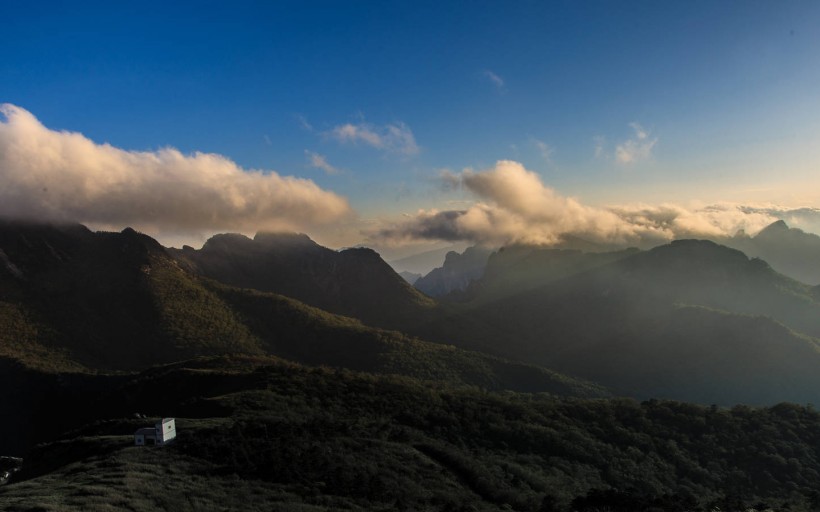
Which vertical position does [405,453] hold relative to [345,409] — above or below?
below

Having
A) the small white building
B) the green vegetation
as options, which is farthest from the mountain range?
the small white building

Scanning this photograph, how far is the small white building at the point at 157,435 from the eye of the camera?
48.4 m

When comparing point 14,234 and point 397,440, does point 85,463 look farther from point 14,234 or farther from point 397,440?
point 14,234

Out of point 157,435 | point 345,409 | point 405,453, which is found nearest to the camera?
point 157,435

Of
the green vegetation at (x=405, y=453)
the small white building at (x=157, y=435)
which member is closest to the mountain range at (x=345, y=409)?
the green vegetation at (x=405, y=453)

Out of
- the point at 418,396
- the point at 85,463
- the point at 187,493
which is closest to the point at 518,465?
the point at 418,396

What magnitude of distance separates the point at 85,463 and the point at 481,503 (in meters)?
36.5

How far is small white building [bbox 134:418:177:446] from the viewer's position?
48406 millimetres

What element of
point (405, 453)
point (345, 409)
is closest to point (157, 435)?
point (405, 453)

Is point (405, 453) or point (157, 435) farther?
point (405, 453)

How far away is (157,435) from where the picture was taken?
159ft

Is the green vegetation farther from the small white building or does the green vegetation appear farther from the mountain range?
the small white building

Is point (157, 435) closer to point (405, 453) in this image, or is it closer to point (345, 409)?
point (405, 453)

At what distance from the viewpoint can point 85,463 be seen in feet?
142
